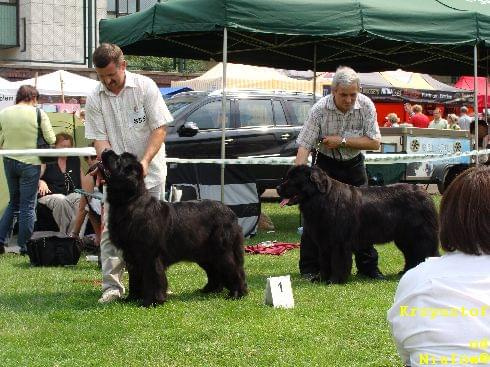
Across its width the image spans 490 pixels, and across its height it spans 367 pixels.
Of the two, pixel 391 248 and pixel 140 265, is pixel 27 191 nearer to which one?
pixel 140 265

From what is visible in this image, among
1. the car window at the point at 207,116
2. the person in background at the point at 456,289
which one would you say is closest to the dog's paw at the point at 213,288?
the person in background at the point at 456,289

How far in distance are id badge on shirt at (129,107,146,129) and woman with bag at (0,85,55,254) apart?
3.15m

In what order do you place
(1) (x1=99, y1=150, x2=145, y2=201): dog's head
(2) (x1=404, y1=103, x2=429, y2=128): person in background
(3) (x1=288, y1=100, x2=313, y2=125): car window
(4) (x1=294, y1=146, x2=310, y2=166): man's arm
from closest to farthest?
(1) (x1=99, y1=150, x2=145, y2=201): dog's head < (4) (x1=294, y1=146, x2=310, y2=166): man's arm < (3) (x1=288, y1=100, x2=313, y2=125): car window < (2) (x1=404, y1=103, x2=429, y2=128): person in background

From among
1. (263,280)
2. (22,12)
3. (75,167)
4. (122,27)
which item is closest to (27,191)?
(75,167)

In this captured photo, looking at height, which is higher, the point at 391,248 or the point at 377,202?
the point at 377,202

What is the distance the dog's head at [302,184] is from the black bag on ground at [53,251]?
2464 millimetres

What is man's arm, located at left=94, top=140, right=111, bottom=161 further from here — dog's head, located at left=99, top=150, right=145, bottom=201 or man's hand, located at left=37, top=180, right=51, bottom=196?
man's hand, located at left=37, top=180, right=51, bottom=196

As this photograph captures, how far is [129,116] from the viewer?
585 cm

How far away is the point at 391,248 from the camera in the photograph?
9.09 m

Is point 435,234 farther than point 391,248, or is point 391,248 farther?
point 391,248

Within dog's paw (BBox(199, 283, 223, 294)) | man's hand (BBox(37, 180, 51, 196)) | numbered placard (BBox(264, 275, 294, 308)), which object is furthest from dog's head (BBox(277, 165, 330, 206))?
man's hand (BBox(37, 180, 51, 196))

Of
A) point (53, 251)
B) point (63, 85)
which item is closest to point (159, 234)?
point (53, 251)

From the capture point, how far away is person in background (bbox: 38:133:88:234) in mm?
9312

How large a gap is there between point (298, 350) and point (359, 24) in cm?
486
